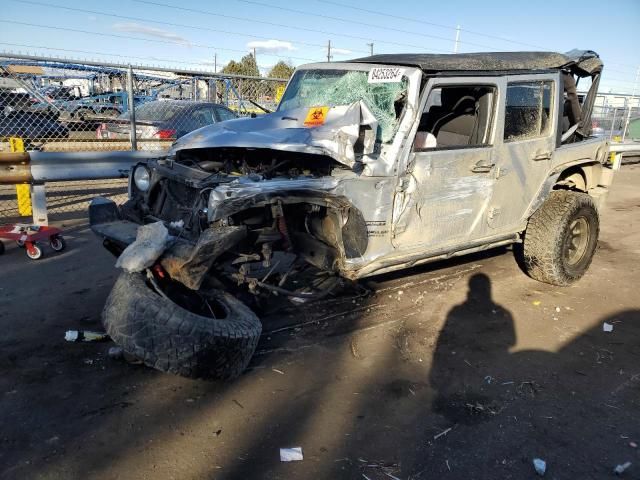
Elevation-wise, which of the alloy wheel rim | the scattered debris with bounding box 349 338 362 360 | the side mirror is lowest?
the scattered debris with bounding box 349 338 362 360

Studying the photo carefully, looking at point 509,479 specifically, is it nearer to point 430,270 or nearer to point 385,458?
point 385,458

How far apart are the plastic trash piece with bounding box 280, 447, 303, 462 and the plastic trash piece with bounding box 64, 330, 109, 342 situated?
172 cm

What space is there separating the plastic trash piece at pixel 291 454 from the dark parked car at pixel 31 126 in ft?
31.6

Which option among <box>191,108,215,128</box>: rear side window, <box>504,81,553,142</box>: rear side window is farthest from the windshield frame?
<box>191,108,215,128</box>: rear side window

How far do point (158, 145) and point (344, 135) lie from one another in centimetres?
611

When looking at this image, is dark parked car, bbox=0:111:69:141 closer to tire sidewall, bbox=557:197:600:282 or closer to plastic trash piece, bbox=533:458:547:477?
tire sidewall, bbox=557:197:600:282

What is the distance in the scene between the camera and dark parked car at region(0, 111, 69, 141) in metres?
10.2

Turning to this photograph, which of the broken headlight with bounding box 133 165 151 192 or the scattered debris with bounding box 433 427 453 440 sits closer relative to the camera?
the scattered debris with bounding box 433 427 453 440

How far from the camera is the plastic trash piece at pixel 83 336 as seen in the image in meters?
3.49

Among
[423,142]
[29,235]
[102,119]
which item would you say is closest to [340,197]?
[423,142]

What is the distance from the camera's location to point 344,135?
3498 millimetres

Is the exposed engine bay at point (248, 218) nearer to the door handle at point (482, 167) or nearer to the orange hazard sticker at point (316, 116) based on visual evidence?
the orange hazard sticker at point (316, 116)

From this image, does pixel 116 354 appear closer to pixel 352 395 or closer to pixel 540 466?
pixel 352 395

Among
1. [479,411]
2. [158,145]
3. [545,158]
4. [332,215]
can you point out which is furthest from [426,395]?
[158,145]
